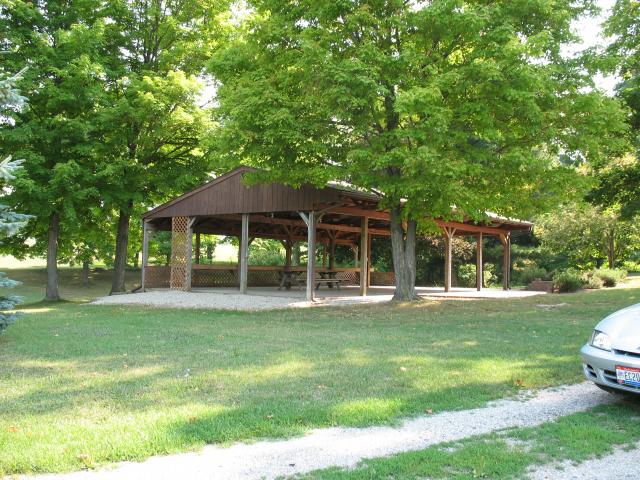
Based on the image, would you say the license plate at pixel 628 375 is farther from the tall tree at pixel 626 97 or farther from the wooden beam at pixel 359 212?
the tall tree at pixel 626 97

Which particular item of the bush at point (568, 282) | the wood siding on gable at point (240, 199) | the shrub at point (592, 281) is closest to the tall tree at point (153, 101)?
the wood siding on gable at point (240, 199)

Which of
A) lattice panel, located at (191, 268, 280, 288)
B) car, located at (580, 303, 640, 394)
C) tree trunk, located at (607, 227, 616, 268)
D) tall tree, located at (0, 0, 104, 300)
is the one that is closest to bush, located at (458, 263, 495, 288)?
tree trunk, located at (607, 227, 616, 268)

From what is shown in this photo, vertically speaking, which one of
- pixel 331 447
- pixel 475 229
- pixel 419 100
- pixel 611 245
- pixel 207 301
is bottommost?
pixel 331 447

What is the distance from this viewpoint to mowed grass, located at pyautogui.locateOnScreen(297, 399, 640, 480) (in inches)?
153

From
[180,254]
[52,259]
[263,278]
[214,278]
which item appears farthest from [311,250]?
[52,259]

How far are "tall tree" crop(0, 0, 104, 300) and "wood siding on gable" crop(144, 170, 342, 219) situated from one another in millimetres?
3310

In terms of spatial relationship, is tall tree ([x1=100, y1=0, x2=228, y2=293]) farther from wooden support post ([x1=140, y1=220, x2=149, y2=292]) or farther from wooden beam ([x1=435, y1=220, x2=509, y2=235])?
wooden beam ([x1=435, y1=220, x2=509, y2=235])

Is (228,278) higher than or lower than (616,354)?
higher

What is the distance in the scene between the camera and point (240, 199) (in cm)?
2055

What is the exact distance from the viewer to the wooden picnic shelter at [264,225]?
18328 millimetres

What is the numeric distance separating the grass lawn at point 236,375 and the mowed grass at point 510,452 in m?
0.91

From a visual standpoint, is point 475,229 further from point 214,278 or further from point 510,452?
point 510,452

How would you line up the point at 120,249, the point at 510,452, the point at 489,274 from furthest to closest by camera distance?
the point at 489,274
the point at 120,249
the point at 510,452

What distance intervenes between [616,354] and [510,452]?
1.85 metres
